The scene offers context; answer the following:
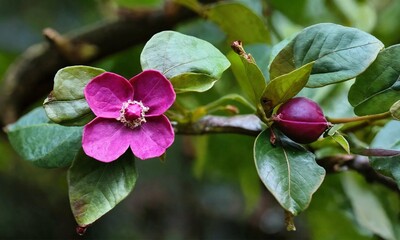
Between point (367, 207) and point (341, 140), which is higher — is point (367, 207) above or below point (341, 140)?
below

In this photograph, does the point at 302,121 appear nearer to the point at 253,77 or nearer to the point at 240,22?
the point at 253,77

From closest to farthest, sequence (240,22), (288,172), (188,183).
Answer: (288,172), (240,22), (188,183)

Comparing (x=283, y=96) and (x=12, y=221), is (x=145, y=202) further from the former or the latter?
(x=283, y=96)

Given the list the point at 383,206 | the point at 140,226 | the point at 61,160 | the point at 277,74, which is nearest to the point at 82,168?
the point at 61,160

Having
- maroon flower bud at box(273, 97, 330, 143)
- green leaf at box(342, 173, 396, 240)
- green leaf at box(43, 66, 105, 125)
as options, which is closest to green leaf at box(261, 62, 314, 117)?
maroon flower bud at box(273, 97, 330, 143)

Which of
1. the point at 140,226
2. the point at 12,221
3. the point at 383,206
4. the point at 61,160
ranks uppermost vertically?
the point at 61,160

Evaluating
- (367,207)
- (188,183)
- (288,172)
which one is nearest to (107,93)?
(288,172)

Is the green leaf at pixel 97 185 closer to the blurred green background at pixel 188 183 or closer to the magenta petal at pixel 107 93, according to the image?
the magenta petal at pixel 107 93
